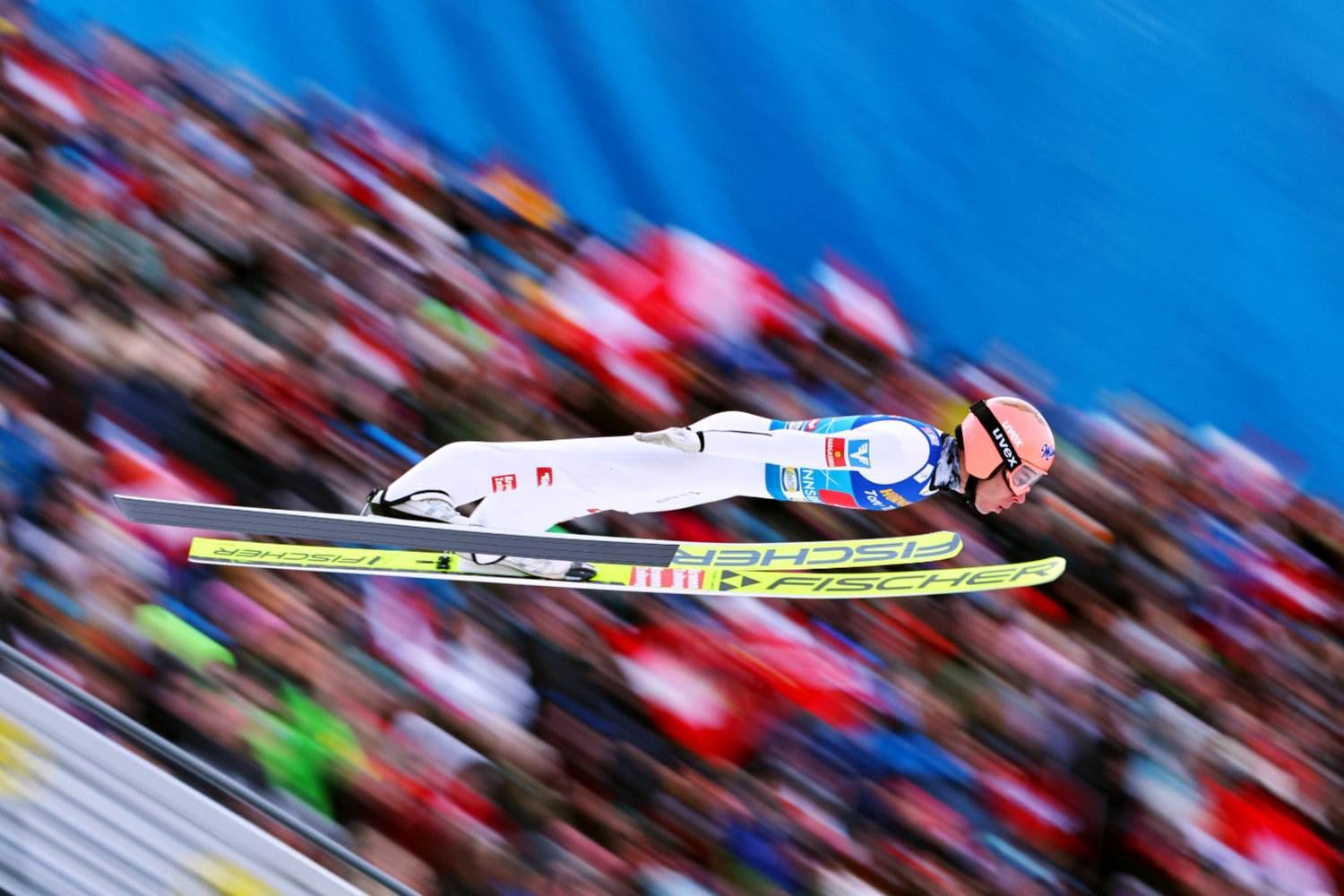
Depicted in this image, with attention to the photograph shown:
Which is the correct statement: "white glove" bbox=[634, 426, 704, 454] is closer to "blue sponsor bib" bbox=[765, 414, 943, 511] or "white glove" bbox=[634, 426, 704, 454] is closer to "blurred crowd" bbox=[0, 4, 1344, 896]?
"blue sponsor bib" bbox=[765, 414, 943, 511]

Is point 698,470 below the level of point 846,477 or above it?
below

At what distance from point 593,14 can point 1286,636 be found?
10.6ft

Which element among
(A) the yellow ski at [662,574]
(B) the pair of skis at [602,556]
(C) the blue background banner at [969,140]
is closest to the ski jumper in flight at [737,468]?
(B) the pair of skis at [602,556]

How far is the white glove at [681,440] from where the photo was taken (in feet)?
9.85

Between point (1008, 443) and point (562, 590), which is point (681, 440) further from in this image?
point (562, 590)

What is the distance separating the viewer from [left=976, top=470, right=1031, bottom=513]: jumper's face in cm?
301

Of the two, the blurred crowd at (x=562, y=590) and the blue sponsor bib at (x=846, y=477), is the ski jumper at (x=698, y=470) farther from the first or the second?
the blurred crowd at (x=562, y=590)

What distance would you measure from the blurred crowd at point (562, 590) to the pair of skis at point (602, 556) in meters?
0.30

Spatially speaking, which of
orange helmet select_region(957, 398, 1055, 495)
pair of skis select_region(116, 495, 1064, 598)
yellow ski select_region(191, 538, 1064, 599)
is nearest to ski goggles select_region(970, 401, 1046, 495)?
orange helmet select_region(957, 398, 1055, 495)

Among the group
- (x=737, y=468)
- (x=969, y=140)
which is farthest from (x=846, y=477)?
(x=969, y=140)

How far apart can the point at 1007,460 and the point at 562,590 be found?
156 cm

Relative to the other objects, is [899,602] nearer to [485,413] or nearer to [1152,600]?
[1152,600]

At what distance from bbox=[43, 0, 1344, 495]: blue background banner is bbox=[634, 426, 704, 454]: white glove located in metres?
1.49

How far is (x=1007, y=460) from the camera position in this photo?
9.72 ft
